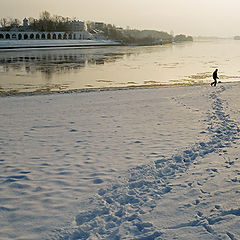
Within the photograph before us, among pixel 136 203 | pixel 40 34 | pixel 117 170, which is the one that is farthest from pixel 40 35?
pixel 136 203

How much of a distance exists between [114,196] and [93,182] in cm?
66

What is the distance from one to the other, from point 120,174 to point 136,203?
1.09 meters

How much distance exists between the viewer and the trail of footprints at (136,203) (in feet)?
13.4

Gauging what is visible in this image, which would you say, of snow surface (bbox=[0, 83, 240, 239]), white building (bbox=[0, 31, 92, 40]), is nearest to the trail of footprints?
snow surface (bbox=[0, 83, 240, 239])

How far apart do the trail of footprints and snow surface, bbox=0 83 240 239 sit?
0.02 meters

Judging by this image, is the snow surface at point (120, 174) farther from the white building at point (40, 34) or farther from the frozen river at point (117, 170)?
the white building at point (40, 34)

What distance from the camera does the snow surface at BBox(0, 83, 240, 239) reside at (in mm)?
4215

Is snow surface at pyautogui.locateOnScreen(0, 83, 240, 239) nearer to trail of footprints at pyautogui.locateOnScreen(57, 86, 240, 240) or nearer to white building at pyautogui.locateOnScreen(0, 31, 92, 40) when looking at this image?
trail of footprints at pyautogui.locateOnScreen(57, 86, 240, 240)

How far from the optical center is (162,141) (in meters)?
7.53

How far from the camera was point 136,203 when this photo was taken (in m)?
4.76

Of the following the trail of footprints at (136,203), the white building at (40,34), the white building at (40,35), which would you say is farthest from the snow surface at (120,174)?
A: the white building at (40,34)

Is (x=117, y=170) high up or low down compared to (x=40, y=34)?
down

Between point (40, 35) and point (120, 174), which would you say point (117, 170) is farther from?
point (40, 35)

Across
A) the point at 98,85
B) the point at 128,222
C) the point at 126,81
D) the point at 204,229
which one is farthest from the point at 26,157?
the point at 126,81
